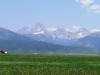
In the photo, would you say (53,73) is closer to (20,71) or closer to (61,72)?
(61,72)

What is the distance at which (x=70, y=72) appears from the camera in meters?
32.2

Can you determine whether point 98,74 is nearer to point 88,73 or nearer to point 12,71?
point 88,73

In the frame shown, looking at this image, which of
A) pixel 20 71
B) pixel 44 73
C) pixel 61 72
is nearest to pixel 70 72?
pixel 61 72

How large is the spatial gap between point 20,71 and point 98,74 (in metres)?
8.36

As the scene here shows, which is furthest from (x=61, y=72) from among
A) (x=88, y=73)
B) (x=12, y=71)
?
(x=12, y=71)

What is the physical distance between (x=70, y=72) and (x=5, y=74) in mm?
7115

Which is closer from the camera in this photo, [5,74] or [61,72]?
[5,74]

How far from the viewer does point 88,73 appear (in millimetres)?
31875

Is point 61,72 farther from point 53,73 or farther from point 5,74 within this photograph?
point 5,74

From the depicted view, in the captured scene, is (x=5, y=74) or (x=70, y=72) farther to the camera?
(x=70, y=72)

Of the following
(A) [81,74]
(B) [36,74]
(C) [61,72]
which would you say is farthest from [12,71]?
(A) [81,74]

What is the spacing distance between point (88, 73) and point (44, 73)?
15.7ft

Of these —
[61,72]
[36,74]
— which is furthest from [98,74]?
[36,74]

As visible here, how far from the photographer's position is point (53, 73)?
31547mm
